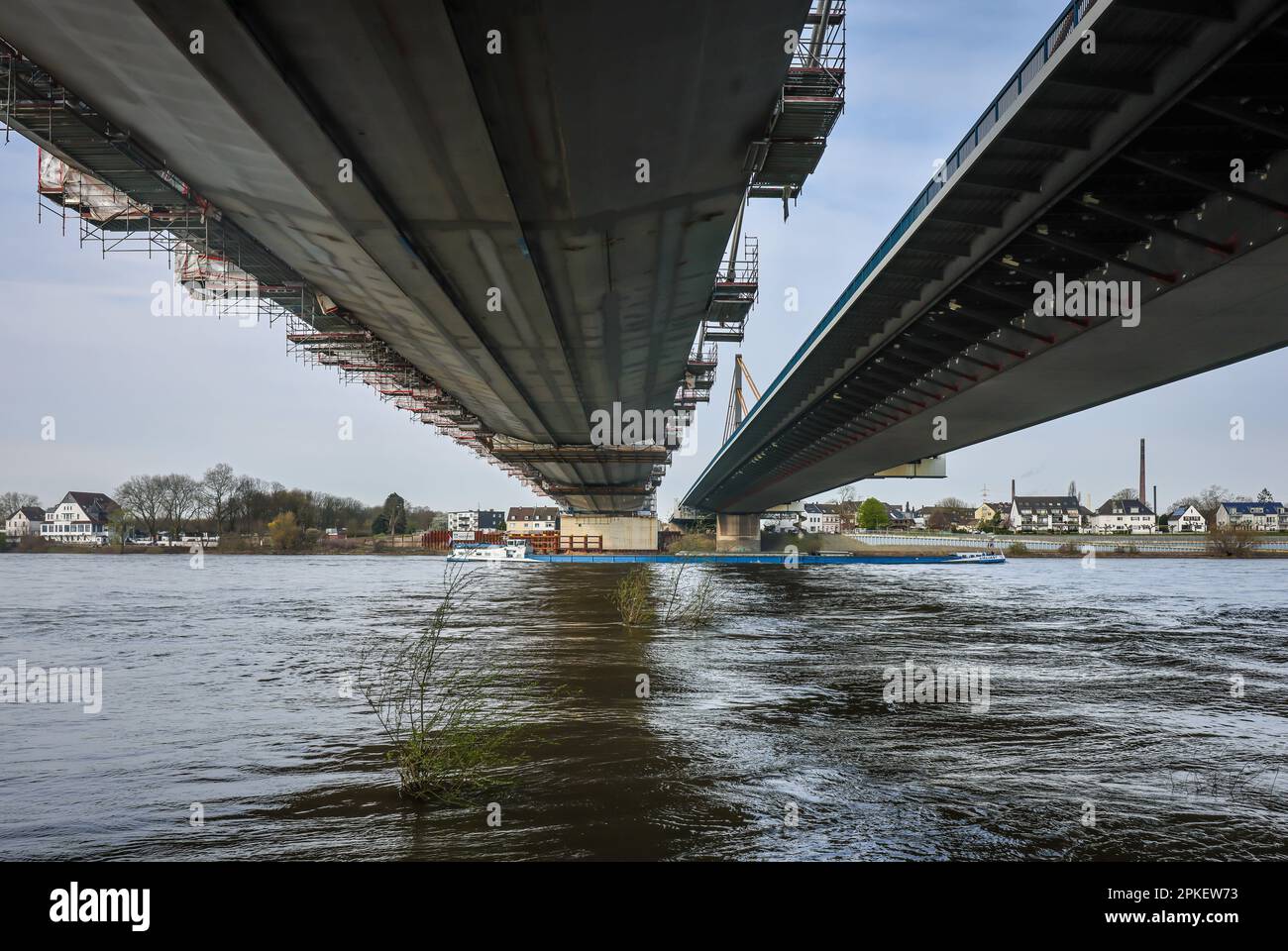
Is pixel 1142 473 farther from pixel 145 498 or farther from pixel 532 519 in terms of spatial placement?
pixel 145 498

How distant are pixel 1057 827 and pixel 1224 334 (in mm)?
18237

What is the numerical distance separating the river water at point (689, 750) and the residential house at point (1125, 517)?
455 ft

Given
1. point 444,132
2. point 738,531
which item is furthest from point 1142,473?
point 444,132

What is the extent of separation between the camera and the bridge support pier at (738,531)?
105 meters

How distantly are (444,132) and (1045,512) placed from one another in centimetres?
17840

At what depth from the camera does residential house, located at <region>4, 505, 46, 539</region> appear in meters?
105

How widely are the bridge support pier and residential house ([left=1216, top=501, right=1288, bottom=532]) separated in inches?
3505

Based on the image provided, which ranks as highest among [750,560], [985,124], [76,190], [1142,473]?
[76,190]

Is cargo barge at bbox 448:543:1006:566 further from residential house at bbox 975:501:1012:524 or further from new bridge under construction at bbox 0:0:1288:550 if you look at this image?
residential house at bbox 975:501:1012:524

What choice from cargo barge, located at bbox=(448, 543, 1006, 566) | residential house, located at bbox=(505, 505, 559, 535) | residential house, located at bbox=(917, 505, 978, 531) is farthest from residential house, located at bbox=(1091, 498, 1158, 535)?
residential house, located at bbox=(505, 505, 559, 535)

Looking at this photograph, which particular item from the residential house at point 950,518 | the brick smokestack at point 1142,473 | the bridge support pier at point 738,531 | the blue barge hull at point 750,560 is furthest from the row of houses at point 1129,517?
the blue barge hull at point 750,560

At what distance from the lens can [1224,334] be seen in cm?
2064

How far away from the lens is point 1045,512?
17225cm
